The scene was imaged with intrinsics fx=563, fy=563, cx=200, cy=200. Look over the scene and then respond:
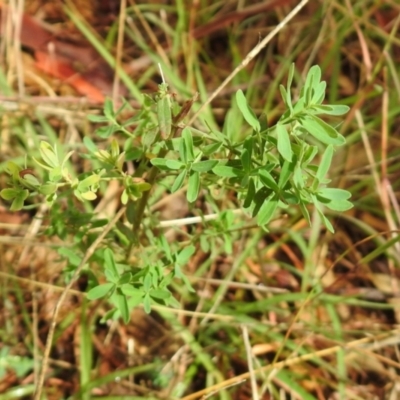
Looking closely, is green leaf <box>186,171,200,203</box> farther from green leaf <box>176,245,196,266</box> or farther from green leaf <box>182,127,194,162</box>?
green leaf <box>176,245,196,266</box>

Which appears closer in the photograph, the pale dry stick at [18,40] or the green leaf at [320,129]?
the green leaf at [320,129]

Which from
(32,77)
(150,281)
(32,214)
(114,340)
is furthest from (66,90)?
(150,281)

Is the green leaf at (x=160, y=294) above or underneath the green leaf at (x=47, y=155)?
underneath

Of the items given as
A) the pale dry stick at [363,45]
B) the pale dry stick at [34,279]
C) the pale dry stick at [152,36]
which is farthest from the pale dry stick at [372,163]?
the pale dry stick at [34,279]

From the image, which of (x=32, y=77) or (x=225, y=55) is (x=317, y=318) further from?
(x=32, y=77)

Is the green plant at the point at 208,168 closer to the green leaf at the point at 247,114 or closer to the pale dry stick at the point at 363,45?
the green leaf at the point at 247,114

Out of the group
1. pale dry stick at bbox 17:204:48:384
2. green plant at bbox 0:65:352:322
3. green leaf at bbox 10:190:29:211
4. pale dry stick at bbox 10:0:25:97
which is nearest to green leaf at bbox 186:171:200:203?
green plant at bbox 0:65:352:322
